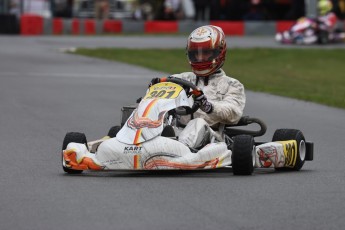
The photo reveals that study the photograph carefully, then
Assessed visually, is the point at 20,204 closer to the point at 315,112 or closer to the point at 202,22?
the point at 315,112

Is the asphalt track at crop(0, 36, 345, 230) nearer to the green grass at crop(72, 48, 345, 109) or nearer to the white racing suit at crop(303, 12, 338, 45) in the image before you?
the green grass at crop(72, 48, 345, 109)

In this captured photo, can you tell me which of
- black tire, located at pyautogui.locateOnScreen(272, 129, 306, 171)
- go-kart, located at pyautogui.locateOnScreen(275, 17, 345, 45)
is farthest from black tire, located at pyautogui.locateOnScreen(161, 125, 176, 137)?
go-kart, located at pyautogui.locateOnScreen(275, 17, 345, 45)

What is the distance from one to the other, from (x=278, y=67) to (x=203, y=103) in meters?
14.1

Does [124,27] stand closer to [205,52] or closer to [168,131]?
[205,52]

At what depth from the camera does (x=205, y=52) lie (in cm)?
929

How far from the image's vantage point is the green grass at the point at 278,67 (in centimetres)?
Answer: 1794

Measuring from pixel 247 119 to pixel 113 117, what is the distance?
460cm

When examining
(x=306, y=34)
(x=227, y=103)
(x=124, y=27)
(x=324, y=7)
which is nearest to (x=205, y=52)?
(x=227, y=103)

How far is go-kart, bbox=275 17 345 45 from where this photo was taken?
2908cm

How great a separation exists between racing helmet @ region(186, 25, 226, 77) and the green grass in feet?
20.9

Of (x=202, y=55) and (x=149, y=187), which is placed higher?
(x=202, y=55)

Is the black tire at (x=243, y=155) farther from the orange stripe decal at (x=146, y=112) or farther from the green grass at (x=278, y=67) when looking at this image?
the green grass at (x=278, y=67)

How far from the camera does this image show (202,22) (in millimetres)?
33875

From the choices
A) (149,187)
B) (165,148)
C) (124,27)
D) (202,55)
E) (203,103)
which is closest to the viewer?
(149,187)
